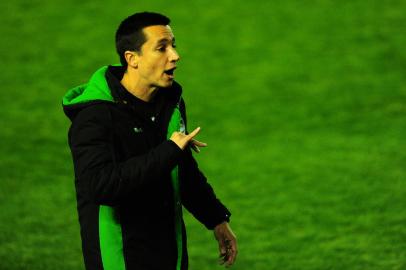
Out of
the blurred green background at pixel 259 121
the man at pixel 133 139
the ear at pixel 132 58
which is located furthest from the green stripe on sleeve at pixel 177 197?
the blurred green background at pixel 259 121

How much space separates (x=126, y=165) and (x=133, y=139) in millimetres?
273

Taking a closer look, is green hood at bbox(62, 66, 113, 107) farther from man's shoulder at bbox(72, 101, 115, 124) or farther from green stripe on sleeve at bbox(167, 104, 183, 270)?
green stripe on sleeve at bbox(167, 104, 183, 270)

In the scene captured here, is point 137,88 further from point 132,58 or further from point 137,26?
point 137,26

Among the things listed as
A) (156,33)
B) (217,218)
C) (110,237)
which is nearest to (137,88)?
(156,33)

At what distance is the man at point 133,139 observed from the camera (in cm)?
319

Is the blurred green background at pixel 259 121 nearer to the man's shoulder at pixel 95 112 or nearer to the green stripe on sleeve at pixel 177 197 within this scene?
the green stripe on sleeve at pixel 177 197

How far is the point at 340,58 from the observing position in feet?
36.4

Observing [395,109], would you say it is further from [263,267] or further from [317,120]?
[263,267]

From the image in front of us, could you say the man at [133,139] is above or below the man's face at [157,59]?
below

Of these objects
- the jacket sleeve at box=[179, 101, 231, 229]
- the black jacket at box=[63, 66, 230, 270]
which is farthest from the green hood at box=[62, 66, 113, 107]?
the jacket sleeve at box=[179, 101, 231, 229]

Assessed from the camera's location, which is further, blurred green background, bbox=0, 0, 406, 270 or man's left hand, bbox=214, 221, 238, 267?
blurred green background, bbox=0, 0, 406, 270

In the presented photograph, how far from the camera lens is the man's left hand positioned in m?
3.76

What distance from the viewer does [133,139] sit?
3.29 meters

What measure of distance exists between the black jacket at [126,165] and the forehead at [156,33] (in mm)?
218
